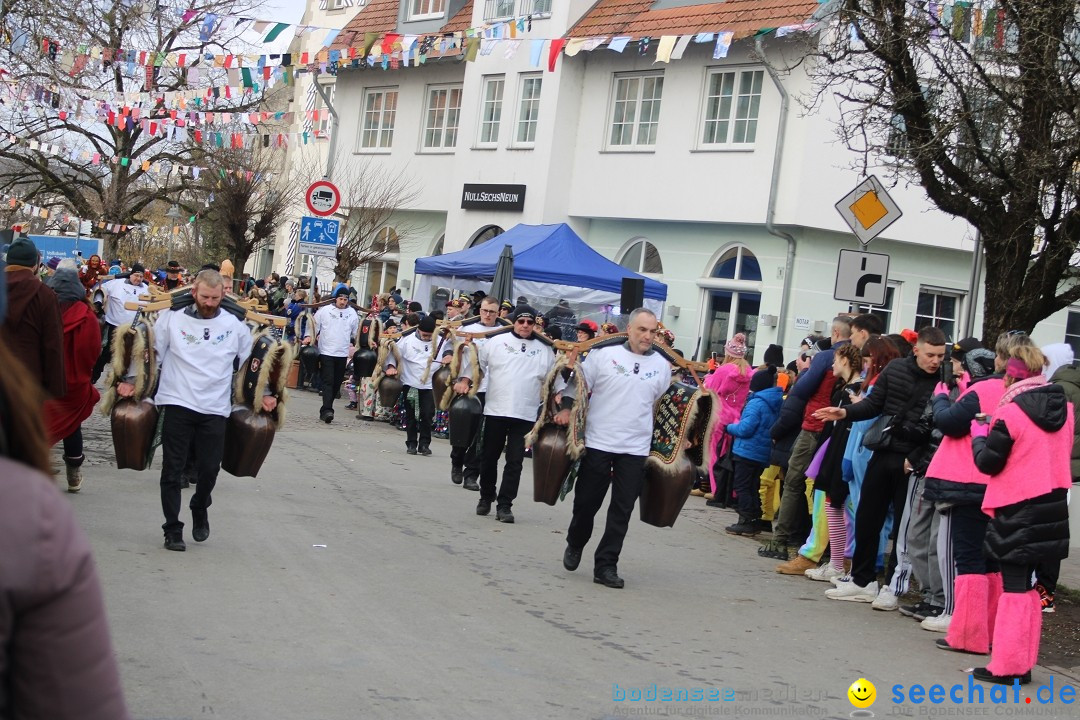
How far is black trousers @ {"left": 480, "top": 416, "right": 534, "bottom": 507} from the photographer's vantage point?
39.5 ft

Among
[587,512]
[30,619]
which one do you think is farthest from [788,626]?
[30,619]

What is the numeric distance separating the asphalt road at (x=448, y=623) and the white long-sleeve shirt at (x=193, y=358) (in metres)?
1.00

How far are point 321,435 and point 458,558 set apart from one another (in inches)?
330

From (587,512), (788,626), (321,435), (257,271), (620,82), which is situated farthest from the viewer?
(257,271)

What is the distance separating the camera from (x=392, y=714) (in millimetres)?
5680

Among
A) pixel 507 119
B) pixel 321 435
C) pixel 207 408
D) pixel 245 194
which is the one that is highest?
pixel 507 119

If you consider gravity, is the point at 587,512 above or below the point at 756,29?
below

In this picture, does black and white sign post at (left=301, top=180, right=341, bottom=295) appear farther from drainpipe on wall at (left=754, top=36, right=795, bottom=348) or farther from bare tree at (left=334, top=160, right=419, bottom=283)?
bare tree at (left=334, top=160, right=419, bottom=283)

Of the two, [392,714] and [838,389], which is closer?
[392,714]

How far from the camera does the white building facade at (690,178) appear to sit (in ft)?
83.7

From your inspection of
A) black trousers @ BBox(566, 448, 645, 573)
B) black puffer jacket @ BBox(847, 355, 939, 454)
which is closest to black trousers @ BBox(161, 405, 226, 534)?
black trousers @ BBox(566, 448, 645, 573)

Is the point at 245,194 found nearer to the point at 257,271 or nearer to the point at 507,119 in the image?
the point at 507,119

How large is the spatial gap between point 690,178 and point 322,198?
9.72 m

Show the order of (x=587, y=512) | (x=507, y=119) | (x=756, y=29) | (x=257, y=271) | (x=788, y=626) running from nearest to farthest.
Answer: (x=788, y=626)
(x=587, y=512)
(x=756, y=29)
(x=507, y=119)
(x=257, y=271)
